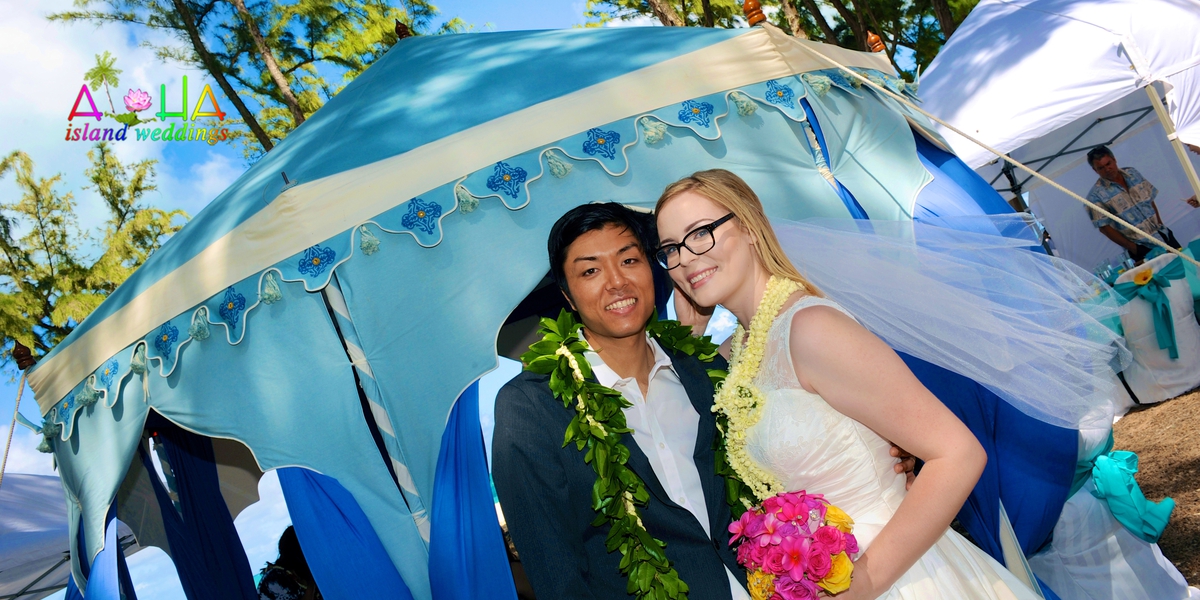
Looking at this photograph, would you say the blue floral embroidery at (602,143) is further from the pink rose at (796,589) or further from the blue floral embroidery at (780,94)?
the pink rose at (796,589)

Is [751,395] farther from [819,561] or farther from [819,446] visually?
[819,561]

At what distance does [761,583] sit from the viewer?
6.12 ft

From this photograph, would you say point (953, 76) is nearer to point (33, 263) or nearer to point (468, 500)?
point (468, 500)

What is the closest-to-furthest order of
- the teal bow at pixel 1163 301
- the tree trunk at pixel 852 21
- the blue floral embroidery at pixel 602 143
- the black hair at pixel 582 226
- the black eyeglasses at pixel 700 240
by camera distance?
the black eyeglasses at pixel 700 240 → the black hair at pixel 582 226 → the blue floral embroidery at pixel 602 143 → the teal bow at pixel 1163 301 → the tree trunk at pixel 852 21

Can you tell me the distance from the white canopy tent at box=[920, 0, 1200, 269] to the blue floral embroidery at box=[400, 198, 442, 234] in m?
5.16

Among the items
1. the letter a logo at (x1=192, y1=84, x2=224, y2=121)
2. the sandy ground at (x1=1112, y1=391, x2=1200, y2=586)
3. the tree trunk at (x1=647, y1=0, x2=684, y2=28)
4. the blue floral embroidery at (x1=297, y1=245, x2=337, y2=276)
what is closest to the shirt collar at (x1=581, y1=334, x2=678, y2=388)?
the blue floral embroidery at (x1=297, y1=245, x2=337, y2=276)

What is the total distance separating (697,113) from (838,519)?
2.25 m

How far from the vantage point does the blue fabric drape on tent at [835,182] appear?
3686 mm

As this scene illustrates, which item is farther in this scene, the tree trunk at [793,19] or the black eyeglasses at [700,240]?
the tree trunk at [793,19]

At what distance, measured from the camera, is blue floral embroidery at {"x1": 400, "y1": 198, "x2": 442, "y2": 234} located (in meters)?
3.39

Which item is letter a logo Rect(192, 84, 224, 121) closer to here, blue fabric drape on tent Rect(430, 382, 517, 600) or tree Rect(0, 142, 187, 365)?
tree Rect(0, 142, 187, 365)

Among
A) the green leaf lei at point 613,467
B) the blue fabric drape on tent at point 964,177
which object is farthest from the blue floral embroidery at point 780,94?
the green leaf lei at point 613,467

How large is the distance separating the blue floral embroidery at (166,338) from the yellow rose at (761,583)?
280 centimetres

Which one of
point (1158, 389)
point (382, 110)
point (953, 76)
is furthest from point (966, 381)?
point (953, 76)
